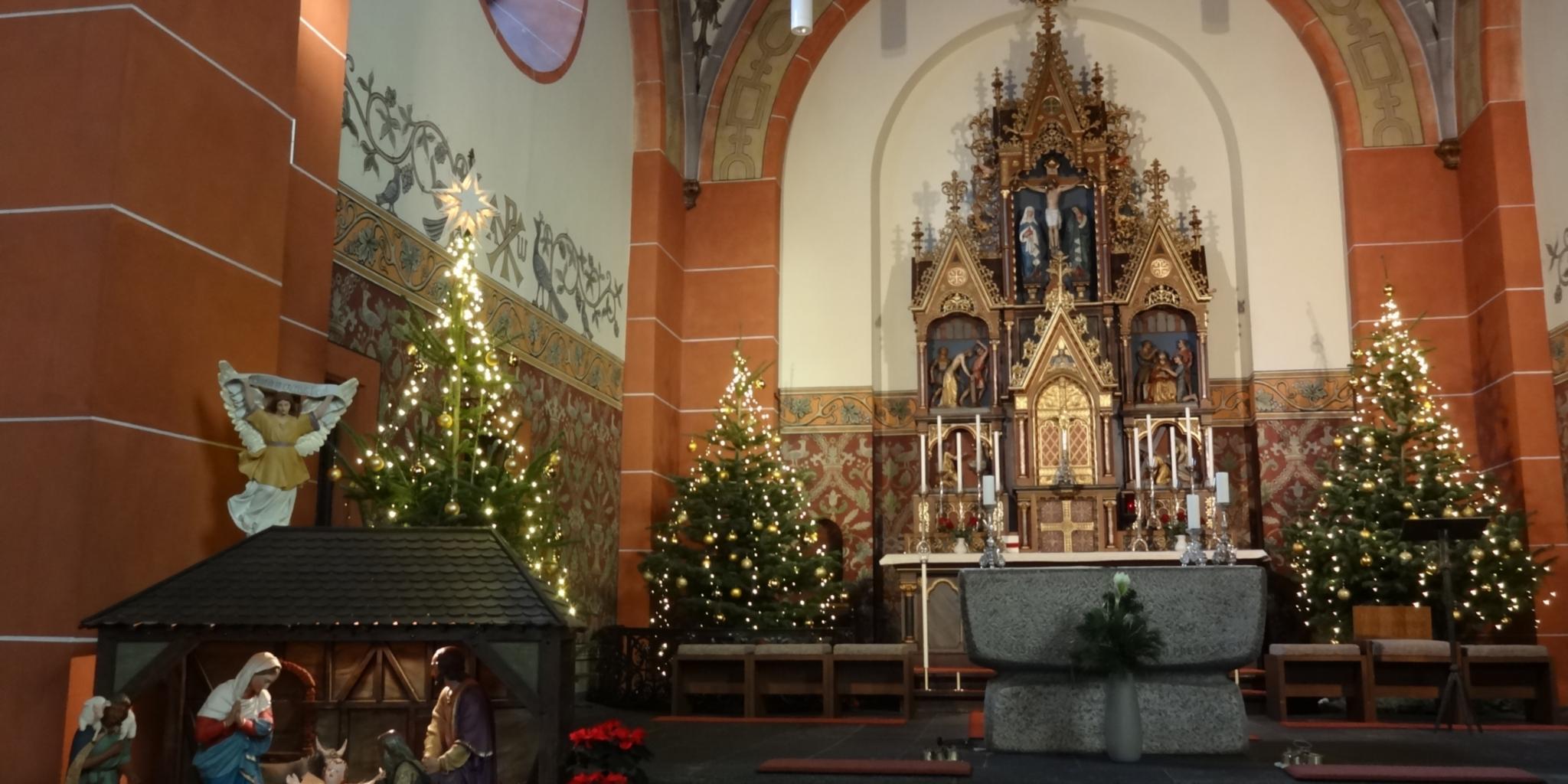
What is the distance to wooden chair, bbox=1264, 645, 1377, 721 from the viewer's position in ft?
35.1

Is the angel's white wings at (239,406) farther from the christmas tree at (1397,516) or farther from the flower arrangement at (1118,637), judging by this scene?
the christmas tree at (1397,516)

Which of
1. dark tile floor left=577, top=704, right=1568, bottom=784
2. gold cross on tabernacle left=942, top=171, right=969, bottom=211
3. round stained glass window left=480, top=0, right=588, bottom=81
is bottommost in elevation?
dark tile floor left=577, top=704, right=1568, bottom=784

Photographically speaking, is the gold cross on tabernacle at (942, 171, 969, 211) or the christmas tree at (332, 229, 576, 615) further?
the gold cross on tabernacle at (942, 171, 969, 211)

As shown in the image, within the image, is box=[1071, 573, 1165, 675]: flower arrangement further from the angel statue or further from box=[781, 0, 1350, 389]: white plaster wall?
box=[781, 0, 1350, 389]: white plaster wall

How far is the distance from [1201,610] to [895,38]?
450 inches

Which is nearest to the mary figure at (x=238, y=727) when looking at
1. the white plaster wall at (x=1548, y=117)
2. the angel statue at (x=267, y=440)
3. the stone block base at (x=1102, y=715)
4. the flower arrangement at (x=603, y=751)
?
the flower arrangement at (x=603, y=751)

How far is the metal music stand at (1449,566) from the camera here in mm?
9492

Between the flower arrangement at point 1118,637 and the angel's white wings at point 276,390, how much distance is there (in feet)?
15.0

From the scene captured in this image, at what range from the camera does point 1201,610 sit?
7.96 meters

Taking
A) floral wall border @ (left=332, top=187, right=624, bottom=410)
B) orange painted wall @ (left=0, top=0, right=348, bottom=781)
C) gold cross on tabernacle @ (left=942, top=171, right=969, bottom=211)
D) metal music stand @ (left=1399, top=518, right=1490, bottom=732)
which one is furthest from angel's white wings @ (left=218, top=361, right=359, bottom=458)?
gold cross on tabernacle @ (left=942, top=171, right=969, bottom=211)

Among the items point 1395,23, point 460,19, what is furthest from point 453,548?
point 1395,23

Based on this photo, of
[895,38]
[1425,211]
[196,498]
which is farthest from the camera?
[895,38]

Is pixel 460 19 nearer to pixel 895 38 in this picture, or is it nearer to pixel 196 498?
pixel 196 498

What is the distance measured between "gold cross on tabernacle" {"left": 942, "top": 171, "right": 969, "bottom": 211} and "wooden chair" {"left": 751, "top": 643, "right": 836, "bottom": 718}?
7362 millimetres
